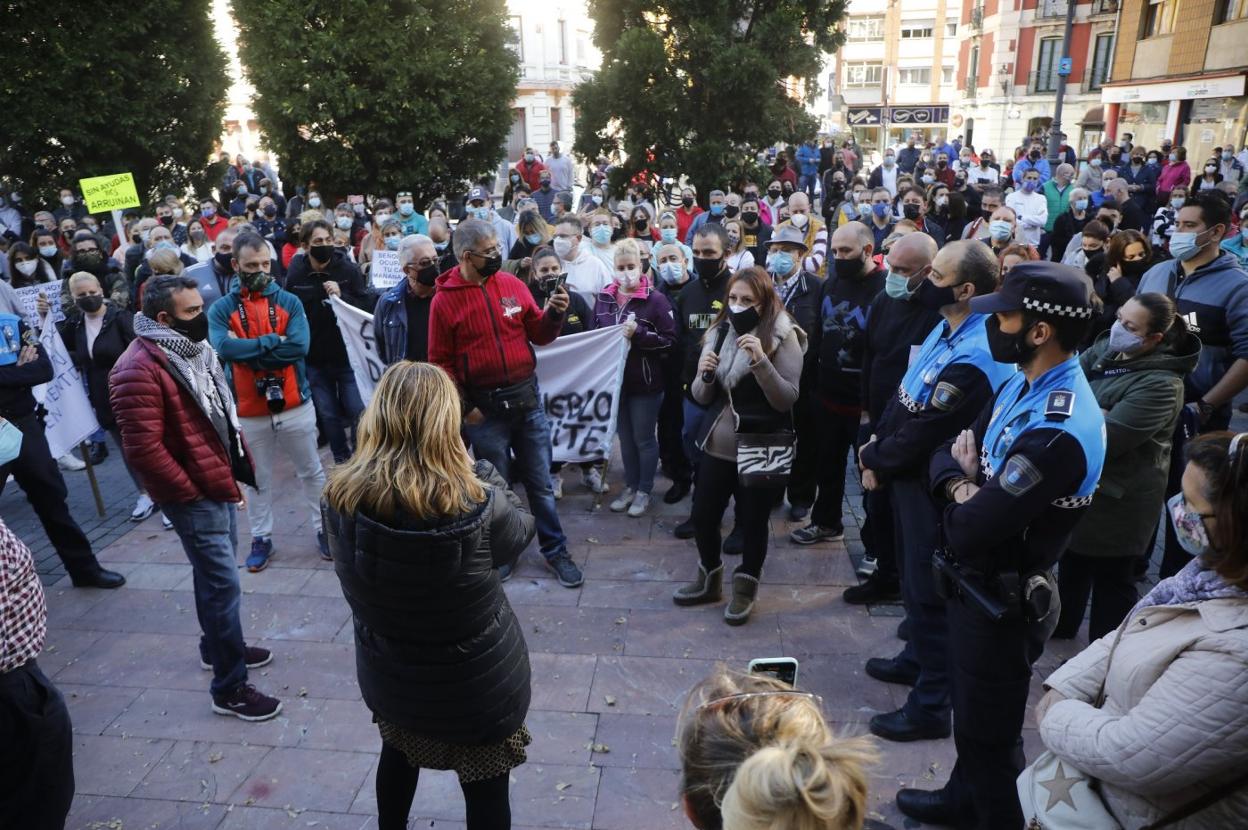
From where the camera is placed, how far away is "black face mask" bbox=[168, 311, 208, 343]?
407cm

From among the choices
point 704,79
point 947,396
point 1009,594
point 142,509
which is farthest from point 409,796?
point 704,79

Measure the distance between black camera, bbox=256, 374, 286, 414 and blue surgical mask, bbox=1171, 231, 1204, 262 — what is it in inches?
234

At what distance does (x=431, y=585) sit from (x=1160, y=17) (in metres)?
36.8

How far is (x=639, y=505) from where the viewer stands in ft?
21.6

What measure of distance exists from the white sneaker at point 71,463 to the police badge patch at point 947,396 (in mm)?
7802

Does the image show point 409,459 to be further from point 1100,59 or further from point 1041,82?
point 1041,82

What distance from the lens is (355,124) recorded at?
13492mm

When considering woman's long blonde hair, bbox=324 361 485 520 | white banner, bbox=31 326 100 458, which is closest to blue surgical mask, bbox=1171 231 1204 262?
woman's long blonde hair, bbox=324 361 485 520

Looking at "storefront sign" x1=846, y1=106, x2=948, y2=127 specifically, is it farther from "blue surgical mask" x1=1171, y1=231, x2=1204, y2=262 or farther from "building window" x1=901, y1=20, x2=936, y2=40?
"blue surgical mask" x1=1171, y1=231, x2=1204, y2=262

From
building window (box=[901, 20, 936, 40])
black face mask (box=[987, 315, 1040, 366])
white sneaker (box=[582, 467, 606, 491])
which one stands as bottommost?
white sneaker (box=[582, 467, 606, 491])

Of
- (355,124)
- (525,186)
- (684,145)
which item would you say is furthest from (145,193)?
(684,145)

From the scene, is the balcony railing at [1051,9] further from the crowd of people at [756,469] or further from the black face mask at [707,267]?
the black face mask at [707,267]

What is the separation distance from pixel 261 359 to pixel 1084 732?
495 centimetres

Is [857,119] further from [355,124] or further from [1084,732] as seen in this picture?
[1084,732]
